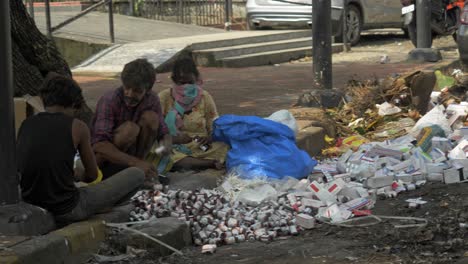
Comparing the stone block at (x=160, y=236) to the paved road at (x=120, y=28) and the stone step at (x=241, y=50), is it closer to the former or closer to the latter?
the stone step at (x=241, y=50)

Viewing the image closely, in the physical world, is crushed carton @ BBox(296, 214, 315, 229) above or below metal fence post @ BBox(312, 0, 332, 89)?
below

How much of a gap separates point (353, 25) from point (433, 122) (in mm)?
9758

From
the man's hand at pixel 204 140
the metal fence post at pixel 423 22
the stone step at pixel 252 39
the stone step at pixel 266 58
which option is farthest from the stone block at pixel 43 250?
the stone step at pixel 252 39

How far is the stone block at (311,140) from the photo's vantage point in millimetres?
7836

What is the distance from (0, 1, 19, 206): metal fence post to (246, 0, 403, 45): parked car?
12.7 meters

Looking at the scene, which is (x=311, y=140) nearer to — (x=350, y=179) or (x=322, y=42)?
(x=350, y=179)

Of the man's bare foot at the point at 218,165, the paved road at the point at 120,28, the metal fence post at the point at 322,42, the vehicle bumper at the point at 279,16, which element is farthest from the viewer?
the vehicle bumper at the point at 279,16

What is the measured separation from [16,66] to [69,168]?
7.12ft

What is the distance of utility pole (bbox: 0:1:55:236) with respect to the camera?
4840 millimetres

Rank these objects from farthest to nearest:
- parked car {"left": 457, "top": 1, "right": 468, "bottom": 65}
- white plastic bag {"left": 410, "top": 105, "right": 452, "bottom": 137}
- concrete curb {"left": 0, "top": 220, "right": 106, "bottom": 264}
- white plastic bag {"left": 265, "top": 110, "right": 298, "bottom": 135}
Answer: parked car {"left": 457, "top": 1, "right": 468, "bottom": 65} < white plastic bag {"left": 410, "top": 105, "right": 452, "bottom": 137} < white plastic bag {"left": 265, "top": 110, "right": 298, "bottom": 135} < concrete curb {"left": 0, "top": 220, "right": 106, "bottom": 264}

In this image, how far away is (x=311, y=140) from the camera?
8.04 m

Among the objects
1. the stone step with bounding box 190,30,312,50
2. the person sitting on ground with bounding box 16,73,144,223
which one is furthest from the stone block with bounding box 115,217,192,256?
the stone step with bounding box 190,30,312,50

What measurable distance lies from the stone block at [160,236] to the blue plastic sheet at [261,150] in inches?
55.2

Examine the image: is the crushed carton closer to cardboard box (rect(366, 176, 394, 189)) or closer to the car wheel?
cardboard box (rect(366, 176, 394, 189))
